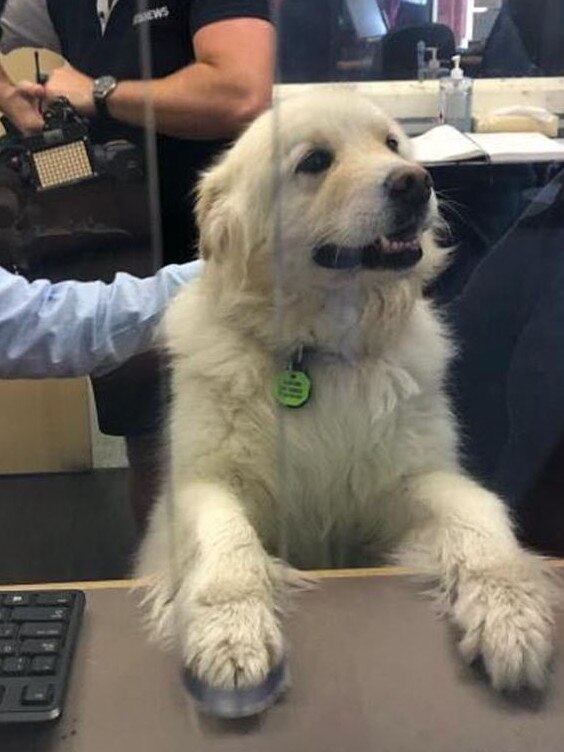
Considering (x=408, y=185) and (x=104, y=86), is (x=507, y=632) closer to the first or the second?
(x=408, y=185)

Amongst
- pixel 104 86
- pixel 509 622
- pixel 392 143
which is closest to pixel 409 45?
pixel 392 143

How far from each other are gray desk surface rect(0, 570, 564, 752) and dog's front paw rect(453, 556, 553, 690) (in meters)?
0.01

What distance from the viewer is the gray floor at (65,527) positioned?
128cm

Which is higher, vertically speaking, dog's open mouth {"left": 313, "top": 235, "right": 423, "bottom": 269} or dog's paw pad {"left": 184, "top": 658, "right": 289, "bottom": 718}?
dog's open mouth {"left": 313, "top": 235, "right": 423, "bottom": 269}

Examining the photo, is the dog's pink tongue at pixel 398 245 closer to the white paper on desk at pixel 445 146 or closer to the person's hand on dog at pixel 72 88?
the white paper on desk at pixel 445 146

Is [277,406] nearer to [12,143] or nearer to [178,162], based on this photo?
[178,162]

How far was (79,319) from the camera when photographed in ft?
3.11

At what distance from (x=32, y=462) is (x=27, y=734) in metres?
1.08

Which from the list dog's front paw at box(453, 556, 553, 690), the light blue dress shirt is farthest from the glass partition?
dog's front paw at box(453, 556, 553, 690)

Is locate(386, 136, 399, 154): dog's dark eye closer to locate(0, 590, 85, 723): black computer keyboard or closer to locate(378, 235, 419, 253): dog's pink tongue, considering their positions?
locate(378, 235, 419, 253): dog's pink tongue

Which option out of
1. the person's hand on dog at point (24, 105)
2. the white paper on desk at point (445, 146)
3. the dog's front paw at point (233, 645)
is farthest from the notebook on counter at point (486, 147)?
the dog's front paw at point (233, 645)

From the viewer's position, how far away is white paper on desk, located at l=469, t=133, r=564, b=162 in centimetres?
107

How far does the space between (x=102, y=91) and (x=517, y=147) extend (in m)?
0.44

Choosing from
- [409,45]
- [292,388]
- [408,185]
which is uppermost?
[409,45]
